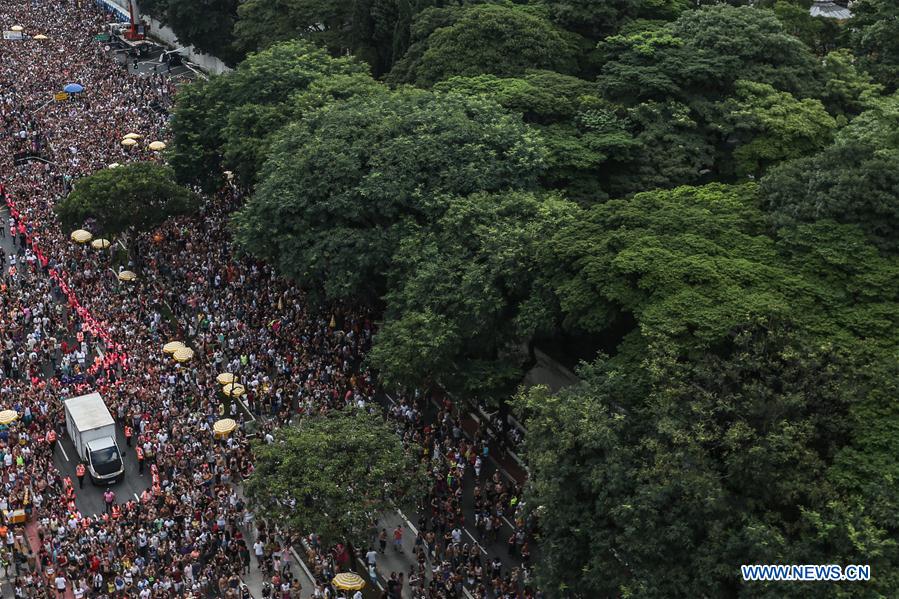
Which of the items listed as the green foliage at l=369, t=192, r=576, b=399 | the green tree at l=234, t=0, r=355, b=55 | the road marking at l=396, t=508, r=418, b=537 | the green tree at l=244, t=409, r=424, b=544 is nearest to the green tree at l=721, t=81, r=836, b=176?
the green foliage at l=369, t=192, r=576, b=399

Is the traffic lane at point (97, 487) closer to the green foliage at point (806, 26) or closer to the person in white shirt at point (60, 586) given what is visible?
the person in white shirt at point (60, 586)

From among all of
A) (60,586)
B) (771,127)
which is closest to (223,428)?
(60,586)

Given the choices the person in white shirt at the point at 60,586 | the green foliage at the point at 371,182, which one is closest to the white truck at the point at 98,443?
the person in white shirt at the point at 60,586

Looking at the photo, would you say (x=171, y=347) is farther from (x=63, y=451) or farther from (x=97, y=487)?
(x=97, y=487)

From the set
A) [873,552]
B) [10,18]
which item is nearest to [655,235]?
[873,552]

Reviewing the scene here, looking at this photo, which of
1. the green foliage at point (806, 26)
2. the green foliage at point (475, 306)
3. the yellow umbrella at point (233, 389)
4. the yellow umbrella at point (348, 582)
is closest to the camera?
the yellow umbrella at point (348, 582)

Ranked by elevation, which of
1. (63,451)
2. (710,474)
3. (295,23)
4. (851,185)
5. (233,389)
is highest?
(851,185)

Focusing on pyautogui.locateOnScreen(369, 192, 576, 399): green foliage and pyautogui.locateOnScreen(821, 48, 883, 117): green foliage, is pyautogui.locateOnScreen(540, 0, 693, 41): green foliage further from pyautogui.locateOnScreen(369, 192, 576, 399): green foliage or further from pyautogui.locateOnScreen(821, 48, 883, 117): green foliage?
pyautogui.locateOnScreen(369, 192, 576, 399): green foliage
